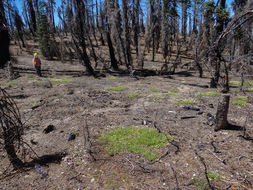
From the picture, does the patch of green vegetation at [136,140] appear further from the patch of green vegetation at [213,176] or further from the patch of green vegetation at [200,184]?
the patch of green vegetation at [213,176]

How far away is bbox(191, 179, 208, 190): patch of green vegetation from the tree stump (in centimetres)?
190

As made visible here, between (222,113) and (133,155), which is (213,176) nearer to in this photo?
(133,155)

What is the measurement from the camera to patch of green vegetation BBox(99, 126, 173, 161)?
3.58m

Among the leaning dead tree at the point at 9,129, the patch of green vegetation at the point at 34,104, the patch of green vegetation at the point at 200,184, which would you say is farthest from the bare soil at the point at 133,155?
the leaning dead tree at the point at 9,129

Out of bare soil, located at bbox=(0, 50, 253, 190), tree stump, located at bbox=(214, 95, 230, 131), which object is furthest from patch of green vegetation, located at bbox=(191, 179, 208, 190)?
tree stump, located at bbox=(214, 95, 230, 131)

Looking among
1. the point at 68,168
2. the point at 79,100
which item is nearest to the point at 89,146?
the point at 68,168

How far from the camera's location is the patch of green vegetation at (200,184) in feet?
8.76

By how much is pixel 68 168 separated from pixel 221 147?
119 inches

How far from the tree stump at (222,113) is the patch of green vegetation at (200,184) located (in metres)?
1.90

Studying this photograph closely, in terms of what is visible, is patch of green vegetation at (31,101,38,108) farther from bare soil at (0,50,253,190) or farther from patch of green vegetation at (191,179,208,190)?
patch of green vegetation at (191,179,208,190)

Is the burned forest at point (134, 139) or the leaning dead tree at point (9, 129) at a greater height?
the leaning dead tree at point (9, 129)

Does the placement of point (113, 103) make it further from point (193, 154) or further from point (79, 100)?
point (193, 154)

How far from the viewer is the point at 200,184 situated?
272cm

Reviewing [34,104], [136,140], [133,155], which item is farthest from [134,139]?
[34,104]
